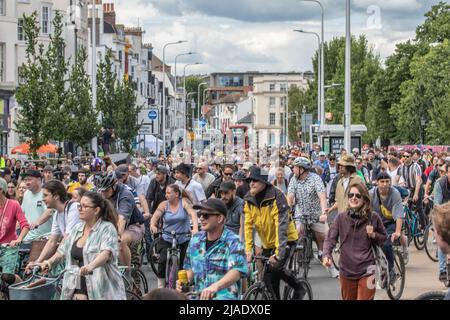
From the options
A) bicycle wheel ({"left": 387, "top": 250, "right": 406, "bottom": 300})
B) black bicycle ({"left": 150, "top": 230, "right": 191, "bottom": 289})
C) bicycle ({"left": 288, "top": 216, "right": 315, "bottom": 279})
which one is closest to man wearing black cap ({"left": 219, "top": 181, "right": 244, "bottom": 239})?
black bicycle ({"left": 150, "top": 230, "right": 191, "bottom": 289})

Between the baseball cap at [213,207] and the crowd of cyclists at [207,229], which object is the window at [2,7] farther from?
the baseball cap at [213,207]

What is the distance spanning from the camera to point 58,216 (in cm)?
1156

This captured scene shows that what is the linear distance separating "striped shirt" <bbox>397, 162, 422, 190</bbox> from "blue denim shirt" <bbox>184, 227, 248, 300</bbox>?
49.8 ft

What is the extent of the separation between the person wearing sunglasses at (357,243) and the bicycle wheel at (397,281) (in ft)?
13.1

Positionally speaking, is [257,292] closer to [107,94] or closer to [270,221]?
[270,221]

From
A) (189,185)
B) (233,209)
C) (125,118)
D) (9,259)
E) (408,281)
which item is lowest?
(408,281)

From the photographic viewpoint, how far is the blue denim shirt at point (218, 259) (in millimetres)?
8234

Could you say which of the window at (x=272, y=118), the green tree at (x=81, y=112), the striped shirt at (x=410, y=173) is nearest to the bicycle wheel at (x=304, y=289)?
the striped shirt at (x=410, y=173)

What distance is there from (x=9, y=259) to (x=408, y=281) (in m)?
6.60

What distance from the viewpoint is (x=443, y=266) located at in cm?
1485

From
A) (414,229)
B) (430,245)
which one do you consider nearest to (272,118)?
(414,229)
